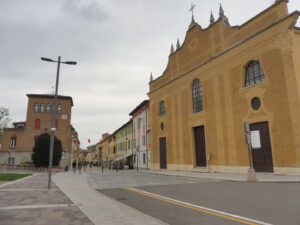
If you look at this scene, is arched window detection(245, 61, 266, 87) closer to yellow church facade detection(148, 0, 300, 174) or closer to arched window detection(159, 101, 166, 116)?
yellow church facade detection(148, 0, 300, 174)

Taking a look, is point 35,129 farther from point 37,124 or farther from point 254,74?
point 254,74

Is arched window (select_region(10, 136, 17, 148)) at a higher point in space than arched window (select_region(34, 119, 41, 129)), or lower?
lower

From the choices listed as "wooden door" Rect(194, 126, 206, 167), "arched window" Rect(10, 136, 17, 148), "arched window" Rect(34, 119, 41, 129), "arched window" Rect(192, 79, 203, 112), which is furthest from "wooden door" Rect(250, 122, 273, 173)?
"arched window" Rect(10, 136, 17, 148)

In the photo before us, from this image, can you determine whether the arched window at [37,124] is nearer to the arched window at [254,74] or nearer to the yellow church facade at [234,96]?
the yellow church facade at [234,96]

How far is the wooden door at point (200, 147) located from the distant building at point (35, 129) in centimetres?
2545

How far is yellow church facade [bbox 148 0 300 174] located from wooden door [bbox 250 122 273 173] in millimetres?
73

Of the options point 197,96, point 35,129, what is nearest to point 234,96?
point 197,96

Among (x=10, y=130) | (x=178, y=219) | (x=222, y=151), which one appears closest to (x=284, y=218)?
(x=178, y=219)

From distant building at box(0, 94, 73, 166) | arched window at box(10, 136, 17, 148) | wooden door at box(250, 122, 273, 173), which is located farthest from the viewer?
arched window at box(10, 136, 17, 148)

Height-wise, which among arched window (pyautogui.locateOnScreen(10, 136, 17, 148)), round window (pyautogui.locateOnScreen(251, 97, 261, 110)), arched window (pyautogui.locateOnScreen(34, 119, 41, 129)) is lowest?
arched window (pyautogui.locateOnScreen(10, 136, 17, 148))

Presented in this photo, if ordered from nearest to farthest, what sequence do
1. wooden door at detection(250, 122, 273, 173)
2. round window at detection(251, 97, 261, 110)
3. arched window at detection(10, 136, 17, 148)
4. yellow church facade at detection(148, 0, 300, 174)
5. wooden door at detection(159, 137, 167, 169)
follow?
yellow church facade at detection(148, 0, 300, 174), wooden door at detection(250, 122, 273, 173), round window at detection(251, 97, 261, 110), wooden door at detection(159, 137, 167, 169), arched window at detection(10, 136, 17, 148)

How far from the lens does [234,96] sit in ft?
66.2

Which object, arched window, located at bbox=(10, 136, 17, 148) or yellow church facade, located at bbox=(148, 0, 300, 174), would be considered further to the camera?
arched window, located at bbox=(10, 136, 17, 148)

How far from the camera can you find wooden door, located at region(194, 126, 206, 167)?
23908mm
